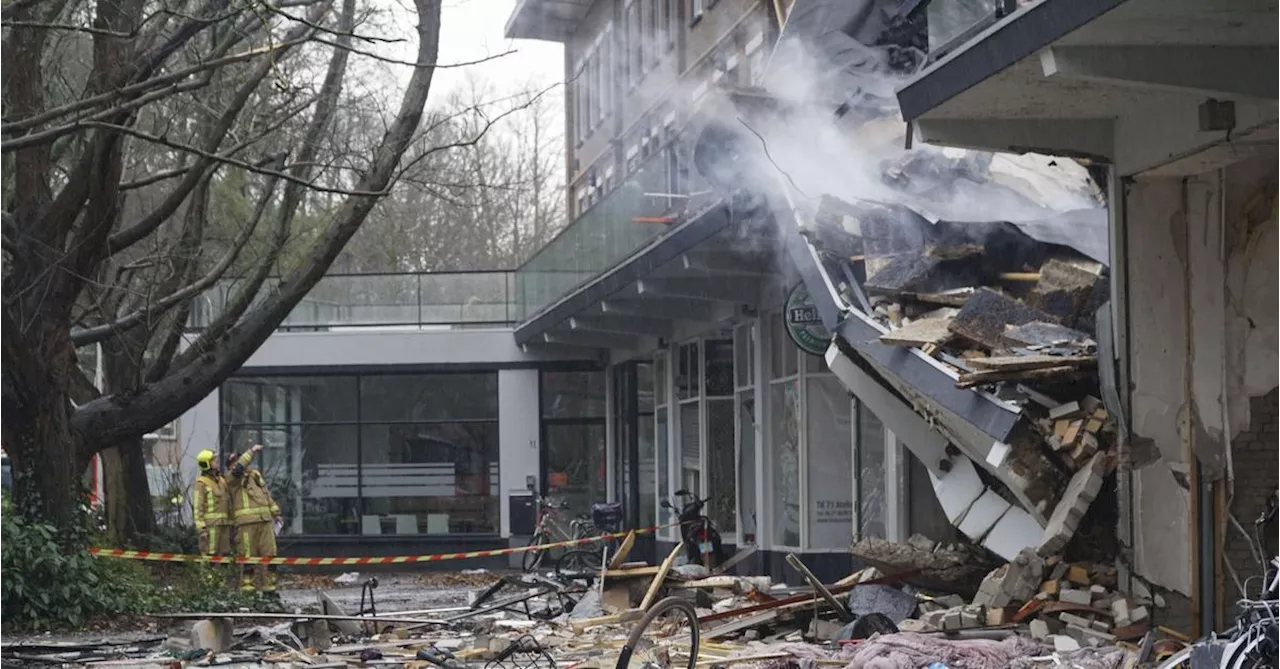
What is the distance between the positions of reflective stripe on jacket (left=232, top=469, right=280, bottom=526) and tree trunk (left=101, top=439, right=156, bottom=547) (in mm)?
3340

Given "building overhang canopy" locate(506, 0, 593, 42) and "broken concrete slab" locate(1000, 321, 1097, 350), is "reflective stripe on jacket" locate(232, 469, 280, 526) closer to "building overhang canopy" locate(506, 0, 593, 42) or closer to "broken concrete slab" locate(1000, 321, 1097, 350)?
"broken concrete slab" locate(1000, 321, 1097, 350)

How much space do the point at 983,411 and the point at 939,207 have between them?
3795 mm

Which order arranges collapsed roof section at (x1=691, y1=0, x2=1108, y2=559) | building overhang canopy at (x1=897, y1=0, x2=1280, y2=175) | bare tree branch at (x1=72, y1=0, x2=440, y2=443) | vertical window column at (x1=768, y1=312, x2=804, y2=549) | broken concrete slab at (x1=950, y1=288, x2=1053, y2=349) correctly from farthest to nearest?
vertical window column at (x1=768, y1=312, x2=804, y2=549)
bare tree branch at (x1=72, y1=0, x2=440, y2=443)
broken concrete slab at (x1=950, y1=288, x2=1053, y2=349)
collapsed roof section at (x1=691, y1=0, x2=1108, y2=559)
building overhang canopy at (x1=897, y1=0, x2=1280, y2=175)

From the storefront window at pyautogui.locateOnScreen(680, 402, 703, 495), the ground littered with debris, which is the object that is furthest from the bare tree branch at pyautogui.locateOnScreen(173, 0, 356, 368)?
the storefront window at pyautogui.locateOnScreen(680, 402, 703, 495)

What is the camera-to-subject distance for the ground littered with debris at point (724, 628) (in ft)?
31.7

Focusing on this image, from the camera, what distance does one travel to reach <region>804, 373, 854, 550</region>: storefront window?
1731cm

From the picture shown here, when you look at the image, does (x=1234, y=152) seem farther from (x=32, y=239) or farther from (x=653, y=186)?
(x=32, y=239)

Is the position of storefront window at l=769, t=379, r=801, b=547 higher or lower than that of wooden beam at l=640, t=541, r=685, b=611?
higher

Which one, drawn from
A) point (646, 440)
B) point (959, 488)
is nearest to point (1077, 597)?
point (959, 488)

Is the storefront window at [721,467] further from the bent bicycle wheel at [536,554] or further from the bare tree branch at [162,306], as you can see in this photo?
the bare tree branch at [162,306]

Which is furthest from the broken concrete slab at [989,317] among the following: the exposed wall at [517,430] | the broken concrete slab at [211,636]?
the exposed wall at [517,430]

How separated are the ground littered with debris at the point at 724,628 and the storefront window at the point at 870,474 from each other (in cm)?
139

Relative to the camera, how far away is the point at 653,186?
717 inches

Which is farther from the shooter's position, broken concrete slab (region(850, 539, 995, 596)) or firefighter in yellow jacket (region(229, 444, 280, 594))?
firefighter in yellow jacket (region(229, 444, 280, 594))
